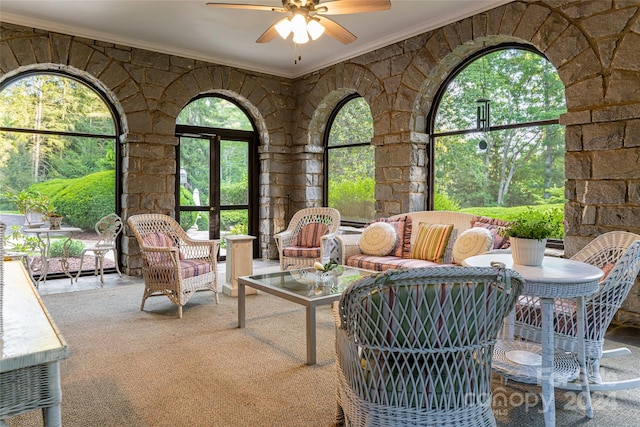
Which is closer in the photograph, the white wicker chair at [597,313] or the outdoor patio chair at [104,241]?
the white wicker chair at [597,313]

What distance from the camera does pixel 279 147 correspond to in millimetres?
6711

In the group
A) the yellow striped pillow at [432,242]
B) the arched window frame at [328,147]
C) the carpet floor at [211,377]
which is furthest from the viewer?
the arched window frame at [328,147]

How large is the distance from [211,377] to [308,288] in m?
0.90

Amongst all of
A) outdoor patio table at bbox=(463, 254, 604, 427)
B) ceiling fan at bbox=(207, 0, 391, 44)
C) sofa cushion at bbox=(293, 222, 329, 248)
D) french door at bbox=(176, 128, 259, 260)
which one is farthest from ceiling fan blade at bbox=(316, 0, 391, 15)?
french door at bbox=(176, 128, 259, 260)

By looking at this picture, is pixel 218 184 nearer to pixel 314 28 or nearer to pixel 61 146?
pixel 61 146

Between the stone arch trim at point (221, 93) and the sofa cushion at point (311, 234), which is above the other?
the stone arch trim at point (221, 93)

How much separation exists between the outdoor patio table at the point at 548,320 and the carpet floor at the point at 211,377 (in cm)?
17

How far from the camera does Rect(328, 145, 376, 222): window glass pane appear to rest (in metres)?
5.99

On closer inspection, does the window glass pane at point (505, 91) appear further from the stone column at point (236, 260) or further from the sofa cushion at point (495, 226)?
the stone column at point (236, 260)

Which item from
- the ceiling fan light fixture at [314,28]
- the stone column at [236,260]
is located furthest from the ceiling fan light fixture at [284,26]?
the stone column at [236,260]

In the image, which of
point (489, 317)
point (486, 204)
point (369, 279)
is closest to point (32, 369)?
point (369, 279)

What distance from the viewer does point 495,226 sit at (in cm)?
381

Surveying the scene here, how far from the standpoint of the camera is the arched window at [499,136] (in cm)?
412

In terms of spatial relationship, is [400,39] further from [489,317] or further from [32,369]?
[32,369]
